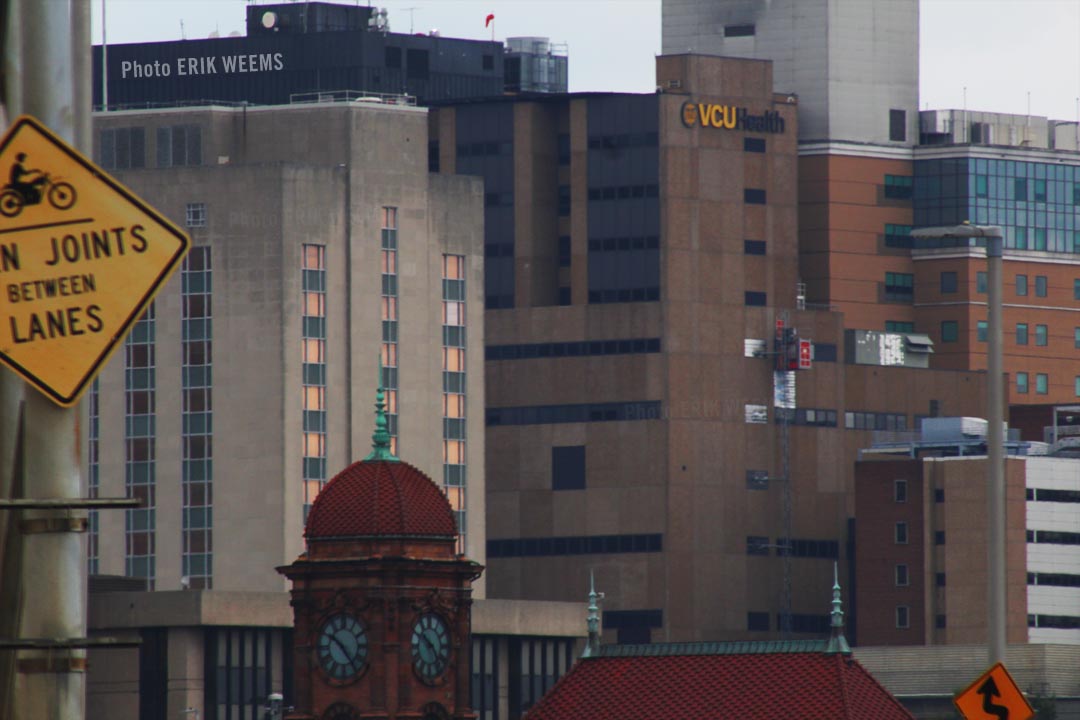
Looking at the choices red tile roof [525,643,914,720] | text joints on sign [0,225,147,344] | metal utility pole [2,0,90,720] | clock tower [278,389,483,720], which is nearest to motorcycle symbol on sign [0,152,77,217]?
text joints on sign [0,225,147,344]

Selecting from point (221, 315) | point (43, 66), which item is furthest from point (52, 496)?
point (221, 315)

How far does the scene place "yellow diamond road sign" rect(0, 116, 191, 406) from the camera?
2166cm

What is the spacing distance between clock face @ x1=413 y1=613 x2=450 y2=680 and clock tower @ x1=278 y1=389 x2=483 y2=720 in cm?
3

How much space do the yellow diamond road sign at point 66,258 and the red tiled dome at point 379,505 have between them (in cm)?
9109

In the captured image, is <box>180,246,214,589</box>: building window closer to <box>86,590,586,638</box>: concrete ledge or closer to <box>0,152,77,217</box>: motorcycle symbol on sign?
<box>86,590,586,638</box>: concrete ledge

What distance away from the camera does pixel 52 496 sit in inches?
876

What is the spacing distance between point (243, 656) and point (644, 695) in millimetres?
82595

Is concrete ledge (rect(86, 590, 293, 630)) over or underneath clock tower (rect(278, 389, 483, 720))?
underneath

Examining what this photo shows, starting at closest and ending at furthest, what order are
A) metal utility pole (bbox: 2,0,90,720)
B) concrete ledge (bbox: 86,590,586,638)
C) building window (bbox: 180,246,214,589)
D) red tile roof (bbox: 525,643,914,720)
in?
metal utility pole (bbox: 2,0,90,720) < red tile roof (bbox: 525,643,914,720) < concrete ledge (bbox: 86,590,586,638) < building window (bbox: 180,246,214,589)

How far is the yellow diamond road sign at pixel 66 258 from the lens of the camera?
2166 cm

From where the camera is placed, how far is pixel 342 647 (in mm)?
112375

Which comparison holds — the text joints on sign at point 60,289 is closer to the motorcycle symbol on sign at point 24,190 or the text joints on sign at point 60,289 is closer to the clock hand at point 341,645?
the motorcycle symbol on sign at point 24,190

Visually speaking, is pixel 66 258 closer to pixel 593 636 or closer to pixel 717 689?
pixel 717 689

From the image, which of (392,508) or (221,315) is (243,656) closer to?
(221,315)
